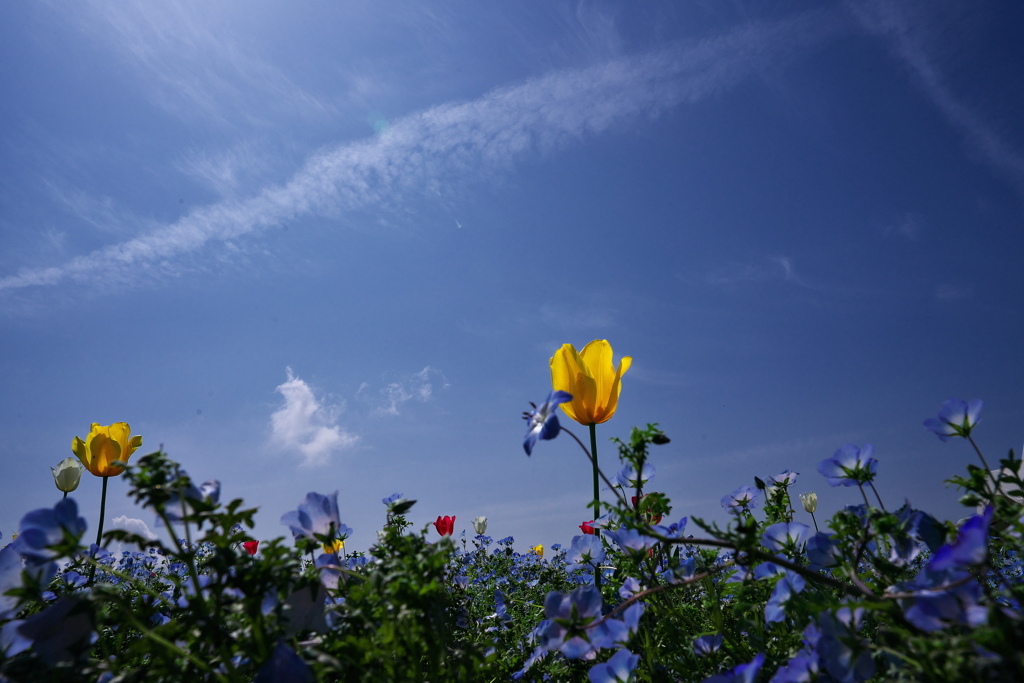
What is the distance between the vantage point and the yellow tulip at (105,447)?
4074 millimetres

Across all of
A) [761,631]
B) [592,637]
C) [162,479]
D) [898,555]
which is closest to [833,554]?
[898,555]

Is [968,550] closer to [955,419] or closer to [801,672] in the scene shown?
[801,672]

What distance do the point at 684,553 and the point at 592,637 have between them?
1.21 meters

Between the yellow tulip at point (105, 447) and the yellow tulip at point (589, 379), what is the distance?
3.05 metres

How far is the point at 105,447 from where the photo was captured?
409 cm

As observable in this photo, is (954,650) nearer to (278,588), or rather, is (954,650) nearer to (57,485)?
(278,588)

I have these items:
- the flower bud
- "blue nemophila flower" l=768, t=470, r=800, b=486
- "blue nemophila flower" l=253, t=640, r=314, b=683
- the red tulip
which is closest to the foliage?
"blue nemophila flower" l=253, t=640, r=314, b=683

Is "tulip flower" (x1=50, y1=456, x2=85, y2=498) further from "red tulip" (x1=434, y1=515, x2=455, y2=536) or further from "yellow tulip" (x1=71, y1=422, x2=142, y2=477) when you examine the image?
"red tulip" (x1=434, y1=515, x2=455, y2=536)

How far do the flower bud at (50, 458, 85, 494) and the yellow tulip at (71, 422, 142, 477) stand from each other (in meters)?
0.22

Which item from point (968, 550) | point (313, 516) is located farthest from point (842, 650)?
point (313, 516)

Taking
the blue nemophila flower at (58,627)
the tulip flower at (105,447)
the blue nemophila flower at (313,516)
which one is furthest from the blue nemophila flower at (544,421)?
the tulip flower at (105,447)

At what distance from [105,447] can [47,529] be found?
126 inches

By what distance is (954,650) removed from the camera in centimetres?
105

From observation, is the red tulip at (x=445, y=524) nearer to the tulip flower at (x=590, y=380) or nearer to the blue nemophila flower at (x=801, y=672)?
→ the tulip flower at (x=590, y=380)
